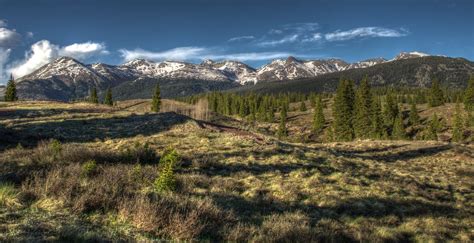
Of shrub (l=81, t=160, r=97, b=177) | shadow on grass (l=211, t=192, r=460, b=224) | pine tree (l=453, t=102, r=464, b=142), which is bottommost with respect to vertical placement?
Answer: pine tree (l=453, t=102, r=464, b=142)

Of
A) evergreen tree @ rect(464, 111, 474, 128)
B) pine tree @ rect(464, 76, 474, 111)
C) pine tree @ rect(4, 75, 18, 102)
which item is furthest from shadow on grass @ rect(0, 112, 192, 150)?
pine tree @ rect(464, 76, 474, 111)

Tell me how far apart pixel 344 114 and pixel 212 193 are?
255 ft

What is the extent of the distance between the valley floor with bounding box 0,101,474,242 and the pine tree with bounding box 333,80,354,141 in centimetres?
5064

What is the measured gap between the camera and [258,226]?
33.0ft

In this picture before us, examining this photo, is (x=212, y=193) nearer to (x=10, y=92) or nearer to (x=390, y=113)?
(x=10, y=92)

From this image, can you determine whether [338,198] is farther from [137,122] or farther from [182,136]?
[137,122]

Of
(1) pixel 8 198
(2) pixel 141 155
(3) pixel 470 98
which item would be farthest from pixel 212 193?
(3) pixel 470 98

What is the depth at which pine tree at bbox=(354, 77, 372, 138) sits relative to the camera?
84.2m

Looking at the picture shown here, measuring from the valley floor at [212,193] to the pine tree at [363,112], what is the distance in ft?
164

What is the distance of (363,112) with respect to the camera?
→ 84.4 meters

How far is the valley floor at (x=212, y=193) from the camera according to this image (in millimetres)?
8216

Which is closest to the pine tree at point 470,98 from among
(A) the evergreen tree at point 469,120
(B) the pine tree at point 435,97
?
(A) the evergreen tree at point 469,120

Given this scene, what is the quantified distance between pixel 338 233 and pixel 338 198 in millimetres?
5434

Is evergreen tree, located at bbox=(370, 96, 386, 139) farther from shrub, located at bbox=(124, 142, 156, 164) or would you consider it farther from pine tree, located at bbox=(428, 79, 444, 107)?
shrub, located at bbox=(124, 142, 156, 164)
